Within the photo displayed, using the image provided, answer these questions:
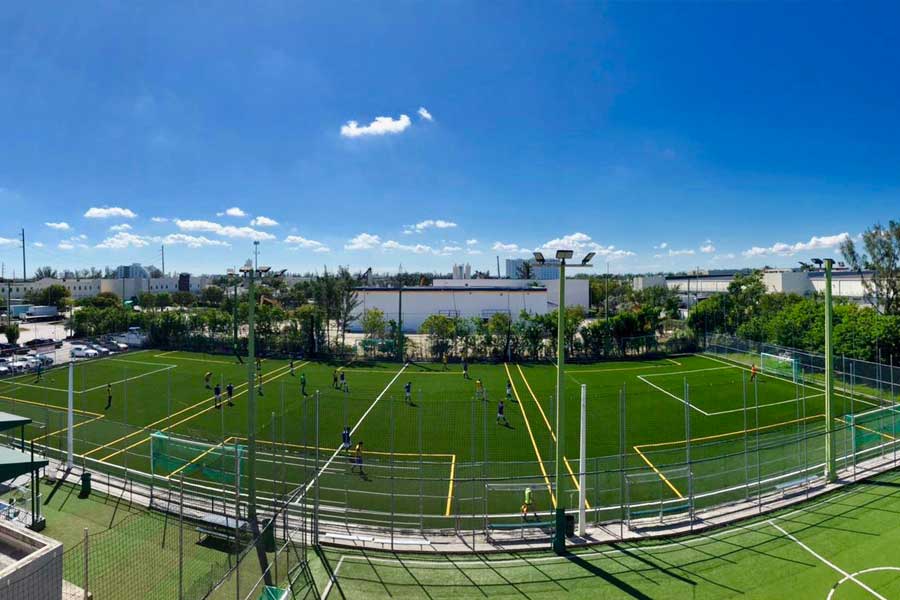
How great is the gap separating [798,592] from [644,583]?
117 inches

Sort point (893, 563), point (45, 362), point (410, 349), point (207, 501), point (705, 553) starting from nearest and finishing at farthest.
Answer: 1. point (893, 563)
2. point (705, 553)
3. point (207, 501)
4. point (45, 362)
5. point (410, 349)

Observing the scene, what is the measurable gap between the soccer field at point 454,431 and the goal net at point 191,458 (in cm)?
9

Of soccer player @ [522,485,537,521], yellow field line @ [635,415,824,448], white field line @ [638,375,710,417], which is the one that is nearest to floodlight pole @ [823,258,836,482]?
yellow field line @ [635,415,824,448]

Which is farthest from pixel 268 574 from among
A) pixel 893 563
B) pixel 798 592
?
pixel 893 563

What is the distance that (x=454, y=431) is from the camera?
72.6 ft

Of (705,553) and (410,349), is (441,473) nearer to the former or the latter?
(705,553)

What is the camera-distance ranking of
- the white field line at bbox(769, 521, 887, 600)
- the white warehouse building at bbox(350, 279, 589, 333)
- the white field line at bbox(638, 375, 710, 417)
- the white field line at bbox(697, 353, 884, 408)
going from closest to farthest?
the white field line at bbox(769, 521, 887, 600) → the white field line at bbox(697, 353, 884, 408) → the white field line at bbox(638, 375, 710, 417) → the white warehouse building at bbox(350, 279, 589, 333)

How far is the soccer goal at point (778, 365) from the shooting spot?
100 ft

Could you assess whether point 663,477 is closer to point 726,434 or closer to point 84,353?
point 726,434

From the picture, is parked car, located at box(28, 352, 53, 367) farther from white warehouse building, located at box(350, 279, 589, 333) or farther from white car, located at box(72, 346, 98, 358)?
white warehouse building, located at box(350, 279, 589, 333)

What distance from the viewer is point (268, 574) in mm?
9836

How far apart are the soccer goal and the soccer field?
2.79ft

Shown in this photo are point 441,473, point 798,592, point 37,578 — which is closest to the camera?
point 37,578

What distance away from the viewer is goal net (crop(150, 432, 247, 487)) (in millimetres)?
14419
